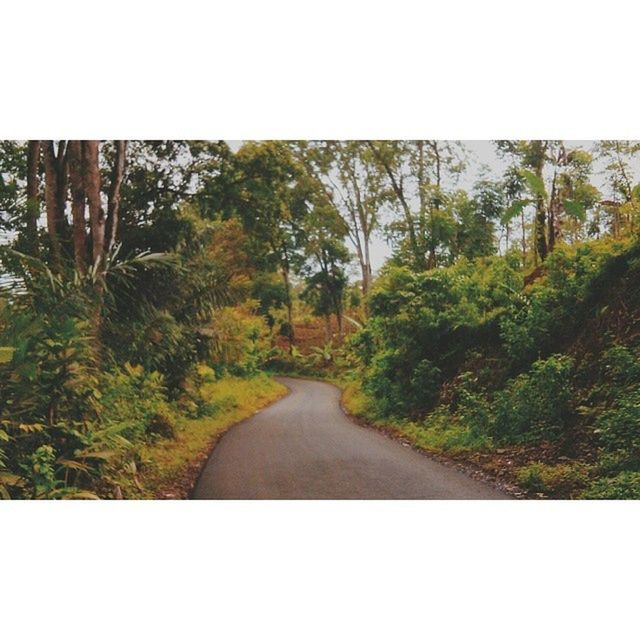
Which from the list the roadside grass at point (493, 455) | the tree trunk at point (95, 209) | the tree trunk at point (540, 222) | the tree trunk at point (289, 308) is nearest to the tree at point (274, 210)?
the tree trunk at point (289, 308)

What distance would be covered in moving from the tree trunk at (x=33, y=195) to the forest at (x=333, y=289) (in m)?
0.01

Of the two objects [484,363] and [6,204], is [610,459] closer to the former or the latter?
[484,363]

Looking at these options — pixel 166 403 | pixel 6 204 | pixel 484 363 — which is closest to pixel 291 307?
pixel 166 403

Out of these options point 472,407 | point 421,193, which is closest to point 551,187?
point 421,193

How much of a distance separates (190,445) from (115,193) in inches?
71.7

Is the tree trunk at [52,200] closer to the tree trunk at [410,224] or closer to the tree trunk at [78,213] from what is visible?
the tree trunk at [78,213]

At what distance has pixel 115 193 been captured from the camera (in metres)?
4.53

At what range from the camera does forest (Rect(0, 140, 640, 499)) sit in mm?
4344

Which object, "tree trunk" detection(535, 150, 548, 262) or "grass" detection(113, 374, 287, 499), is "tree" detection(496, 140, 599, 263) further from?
"grass" detection(113, 374, 287, 499)

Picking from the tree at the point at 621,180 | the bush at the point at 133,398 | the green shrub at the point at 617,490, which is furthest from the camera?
the tree at the point at 621,180

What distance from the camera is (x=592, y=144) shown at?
4.52 meters

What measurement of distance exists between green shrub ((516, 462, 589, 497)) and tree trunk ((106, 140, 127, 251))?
3.19 meters

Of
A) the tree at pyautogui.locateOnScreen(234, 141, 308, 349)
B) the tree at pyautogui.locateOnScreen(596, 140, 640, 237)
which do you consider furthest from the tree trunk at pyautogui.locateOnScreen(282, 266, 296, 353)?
the tree at pyautogui.locateOnScreen(596, 140, 640, 237)

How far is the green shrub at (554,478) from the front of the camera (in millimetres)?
4102
